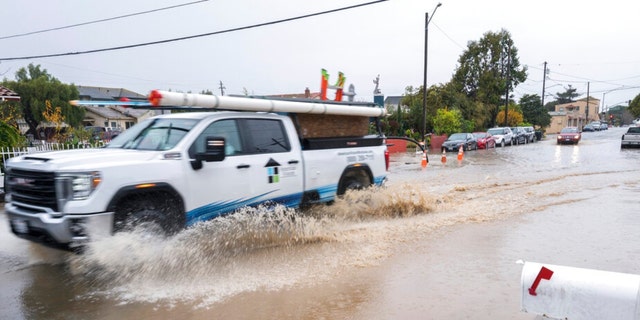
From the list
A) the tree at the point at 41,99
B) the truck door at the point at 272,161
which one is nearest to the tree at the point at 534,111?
the tree at the point at 41,99

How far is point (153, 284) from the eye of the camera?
450 centimetres

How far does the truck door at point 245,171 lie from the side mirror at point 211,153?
0.09 m

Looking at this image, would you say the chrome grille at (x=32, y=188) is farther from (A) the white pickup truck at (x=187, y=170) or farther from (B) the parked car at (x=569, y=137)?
(B) the parked car at (x=569, y=137)

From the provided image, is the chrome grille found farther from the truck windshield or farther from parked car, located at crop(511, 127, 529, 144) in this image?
parked car, located at crop(511, 127, 529, 144)

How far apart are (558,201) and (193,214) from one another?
25.5 feet

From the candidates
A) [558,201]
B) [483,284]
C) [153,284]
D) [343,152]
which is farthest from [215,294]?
[558,201]

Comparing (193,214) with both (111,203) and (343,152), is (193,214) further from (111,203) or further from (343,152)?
(343,152)

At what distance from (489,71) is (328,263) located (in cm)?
4480

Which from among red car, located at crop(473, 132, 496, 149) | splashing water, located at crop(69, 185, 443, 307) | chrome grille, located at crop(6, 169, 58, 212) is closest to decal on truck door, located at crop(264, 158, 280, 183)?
splashing water, located at crop(69, 185, 443, 307)

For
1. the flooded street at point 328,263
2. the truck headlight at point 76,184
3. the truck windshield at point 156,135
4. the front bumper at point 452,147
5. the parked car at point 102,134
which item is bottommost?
the front bumper at point 452,147

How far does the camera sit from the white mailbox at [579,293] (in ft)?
8.57

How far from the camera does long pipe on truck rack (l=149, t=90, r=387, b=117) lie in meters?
4.55

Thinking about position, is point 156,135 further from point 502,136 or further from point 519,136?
point 519,136

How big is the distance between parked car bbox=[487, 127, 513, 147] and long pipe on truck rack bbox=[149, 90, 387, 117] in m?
26.8
